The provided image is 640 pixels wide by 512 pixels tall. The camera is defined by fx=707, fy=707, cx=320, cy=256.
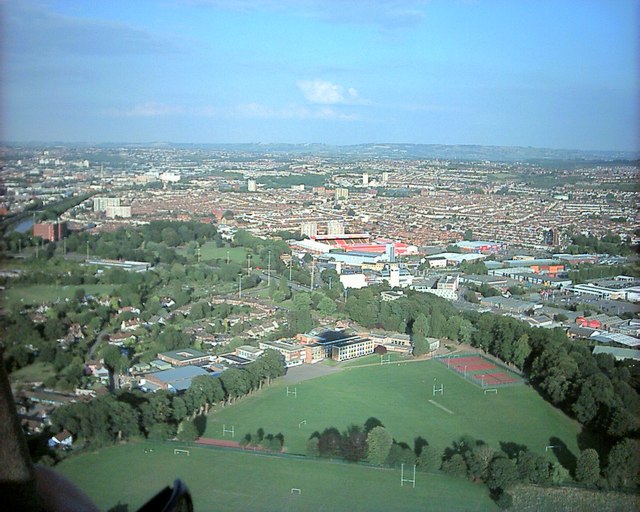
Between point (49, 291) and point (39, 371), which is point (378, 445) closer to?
point (39, 371)

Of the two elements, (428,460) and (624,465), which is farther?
(428,460)

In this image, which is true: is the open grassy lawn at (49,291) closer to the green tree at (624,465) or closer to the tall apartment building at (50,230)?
the tall apartment building at (50,230)

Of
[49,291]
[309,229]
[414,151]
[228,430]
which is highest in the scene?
[414,151]

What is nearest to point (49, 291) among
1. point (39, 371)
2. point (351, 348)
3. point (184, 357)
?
point (184, 357)

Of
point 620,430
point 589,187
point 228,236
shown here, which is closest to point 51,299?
point 228,236

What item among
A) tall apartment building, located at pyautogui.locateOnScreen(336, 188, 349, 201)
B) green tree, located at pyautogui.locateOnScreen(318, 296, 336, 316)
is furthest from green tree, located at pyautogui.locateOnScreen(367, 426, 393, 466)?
tall apartment building, located at pyautogui.locateOnScreen(336, 188, 349, 201)

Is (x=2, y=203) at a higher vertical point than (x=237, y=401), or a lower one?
higher

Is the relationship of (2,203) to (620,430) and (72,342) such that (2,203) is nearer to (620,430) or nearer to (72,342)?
(72,342)
